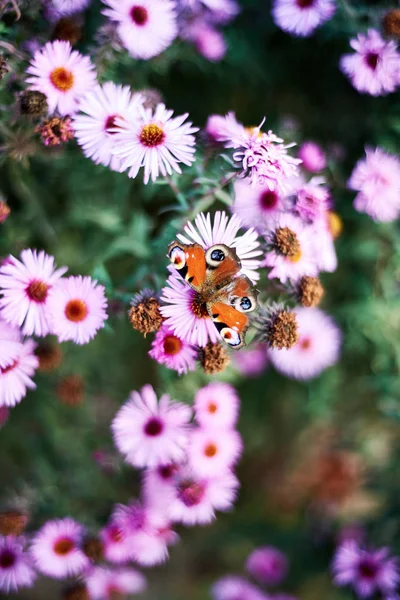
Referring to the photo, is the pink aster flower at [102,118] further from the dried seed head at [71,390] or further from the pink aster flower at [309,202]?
the dried seed head at [71,390]

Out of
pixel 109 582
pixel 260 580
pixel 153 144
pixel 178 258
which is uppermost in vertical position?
pixel 153 144

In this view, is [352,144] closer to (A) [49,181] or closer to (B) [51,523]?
(A) [49,181]

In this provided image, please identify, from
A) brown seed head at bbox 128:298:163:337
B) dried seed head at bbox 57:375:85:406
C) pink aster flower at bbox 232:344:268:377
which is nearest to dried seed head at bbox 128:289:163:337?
brown seed head at bbox 128:298:163:337

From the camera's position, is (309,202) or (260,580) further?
(260,580)

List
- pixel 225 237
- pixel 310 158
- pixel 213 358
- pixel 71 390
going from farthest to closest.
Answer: pixel 71 390 → pixel 310 158 → pixel 213 358 → pixel 225 237

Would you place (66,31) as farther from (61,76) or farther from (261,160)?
(261,160)

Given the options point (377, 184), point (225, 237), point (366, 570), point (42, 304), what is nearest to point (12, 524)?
point (42, 304)

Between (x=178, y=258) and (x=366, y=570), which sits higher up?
(x=178, y=258)

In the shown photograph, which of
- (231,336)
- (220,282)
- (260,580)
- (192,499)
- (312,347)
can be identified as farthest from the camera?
(260,580)
